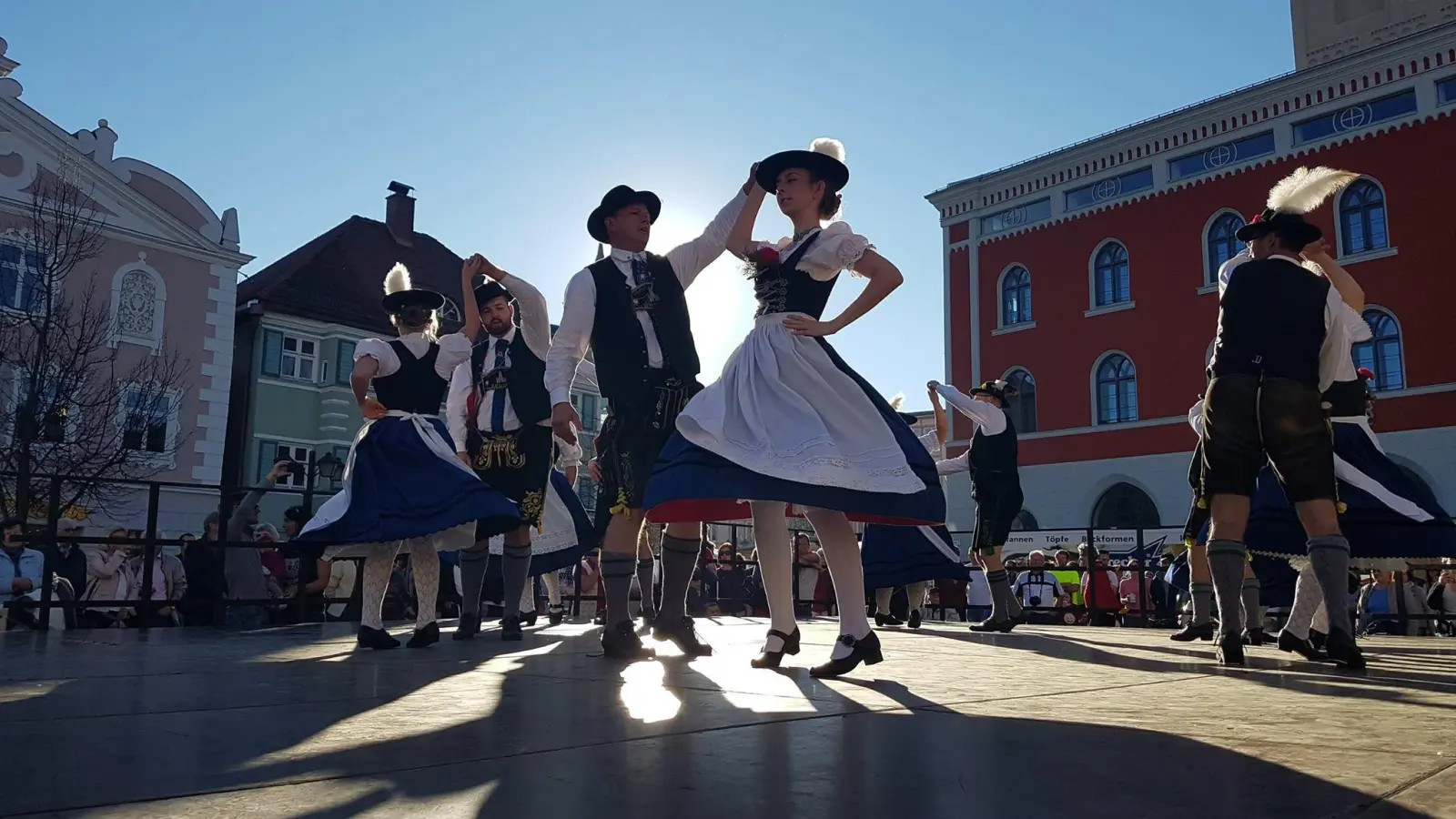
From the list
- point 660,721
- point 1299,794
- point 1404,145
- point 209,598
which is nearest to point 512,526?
Answer: point 660,721

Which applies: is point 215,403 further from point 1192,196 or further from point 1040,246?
point 1192,196

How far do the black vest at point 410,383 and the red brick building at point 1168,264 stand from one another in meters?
20.1

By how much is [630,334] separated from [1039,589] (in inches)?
363

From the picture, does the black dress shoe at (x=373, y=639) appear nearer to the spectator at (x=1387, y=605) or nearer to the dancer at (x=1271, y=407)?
the dancer at (x=1271, y=407)

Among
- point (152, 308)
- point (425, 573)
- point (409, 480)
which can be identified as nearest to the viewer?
point (409, 480)

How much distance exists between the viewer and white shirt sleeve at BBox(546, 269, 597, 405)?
195 inches

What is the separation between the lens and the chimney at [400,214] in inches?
1649

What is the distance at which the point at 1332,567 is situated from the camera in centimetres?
447

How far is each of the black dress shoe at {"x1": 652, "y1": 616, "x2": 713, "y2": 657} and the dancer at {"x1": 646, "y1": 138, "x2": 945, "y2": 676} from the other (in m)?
0.55

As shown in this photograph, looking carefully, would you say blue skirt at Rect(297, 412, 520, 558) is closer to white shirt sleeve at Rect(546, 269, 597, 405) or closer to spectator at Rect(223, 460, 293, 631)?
white shirt sleeve at Rect(546, 269, 597, 405)

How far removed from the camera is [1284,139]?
26297mm

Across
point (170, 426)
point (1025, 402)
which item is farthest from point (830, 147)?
point (170, 426)

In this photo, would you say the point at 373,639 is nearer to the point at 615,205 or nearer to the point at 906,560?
the point at 615,205

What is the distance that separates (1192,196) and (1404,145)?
469 centimetres
